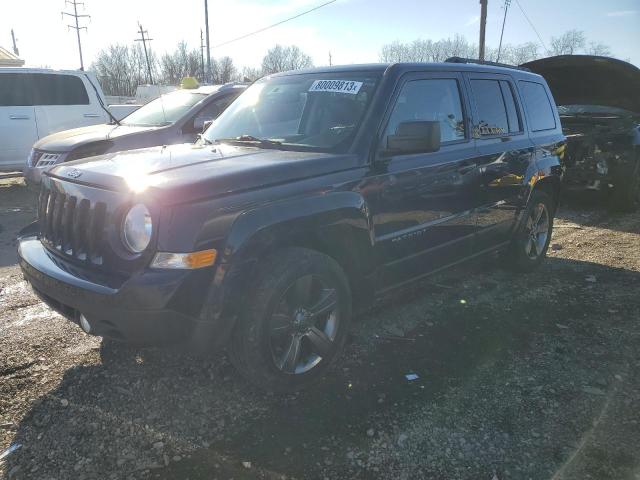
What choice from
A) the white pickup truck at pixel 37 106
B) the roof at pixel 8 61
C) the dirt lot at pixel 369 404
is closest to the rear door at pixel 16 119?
the white pickup truck at pixel 37 106

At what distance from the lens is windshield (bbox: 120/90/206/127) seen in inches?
292

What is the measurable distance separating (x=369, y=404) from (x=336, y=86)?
2.17 meters

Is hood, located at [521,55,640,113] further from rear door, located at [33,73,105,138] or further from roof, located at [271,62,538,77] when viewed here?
rear door, located at [33,73,105,138]

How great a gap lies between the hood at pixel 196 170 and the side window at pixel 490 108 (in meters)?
1.65

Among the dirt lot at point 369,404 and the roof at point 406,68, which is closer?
the dirt lot at point 369,404

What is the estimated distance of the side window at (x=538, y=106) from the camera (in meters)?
4.96

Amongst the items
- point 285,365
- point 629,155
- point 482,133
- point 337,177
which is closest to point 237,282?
point 285,365

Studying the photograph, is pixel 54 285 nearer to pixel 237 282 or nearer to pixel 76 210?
pixel 76 210

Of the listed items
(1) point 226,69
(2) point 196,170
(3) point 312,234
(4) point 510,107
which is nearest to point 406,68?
(3) point 312,234

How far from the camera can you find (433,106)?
379 centimetres

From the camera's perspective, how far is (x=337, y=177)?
3033 millimetres

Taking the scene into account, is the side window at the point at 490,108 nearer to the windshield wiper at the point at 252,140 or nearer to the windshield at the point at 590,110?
the windshield wiper at the point at 252,140

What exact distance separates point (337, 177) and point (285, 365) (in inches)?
45.7

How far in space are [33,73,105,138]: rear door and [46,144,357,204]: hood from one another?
25.8ft
